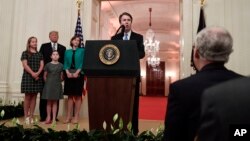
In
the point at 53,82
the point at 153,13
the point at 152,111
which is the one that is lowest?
the point at 152,111

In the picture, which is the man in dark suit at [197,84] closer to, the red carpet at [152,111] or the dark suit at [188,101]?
the dark suit at [188,101]

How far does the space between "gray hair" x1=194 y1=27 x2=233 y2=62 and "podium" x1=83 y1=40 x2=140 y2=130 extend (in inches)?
70.1

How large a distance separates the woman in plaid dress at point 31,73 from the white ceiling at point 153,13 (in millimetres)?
5928

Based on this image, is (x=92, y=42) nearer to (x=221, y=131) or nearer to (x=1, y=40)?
(x=221, y=131)

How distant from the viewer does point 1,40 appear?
24.4ft

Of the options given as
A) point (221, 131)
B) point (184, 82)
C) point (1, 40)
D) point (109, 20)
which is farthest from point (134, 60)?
point (109, 20)

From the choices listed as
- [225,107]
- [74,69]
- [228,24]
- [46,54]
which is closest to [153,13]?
[228,24]

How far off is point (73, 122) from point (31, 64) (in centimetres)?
129

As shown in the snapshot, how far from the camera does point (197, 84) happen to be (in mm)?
1289

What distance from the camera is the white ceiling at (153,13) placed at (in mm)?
11734

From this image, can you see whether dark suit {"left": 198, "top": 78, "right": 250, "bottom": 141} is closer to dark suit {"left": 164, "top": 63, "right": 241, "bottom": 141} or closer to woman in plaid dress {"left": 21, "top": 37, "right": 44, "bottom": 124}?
dark suit {"left": 164, "top": 63, "right": 241, "bottom": 141}

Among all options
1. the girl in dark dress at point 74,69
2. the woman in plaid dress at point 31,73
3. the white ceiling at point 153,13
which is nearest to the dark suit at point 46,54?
the woman in plaid dress at point 31,73

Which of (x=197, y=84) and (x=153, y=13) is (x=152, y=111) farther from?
(x=197, y=84)

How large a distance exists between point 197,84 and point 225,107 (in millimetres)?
548
